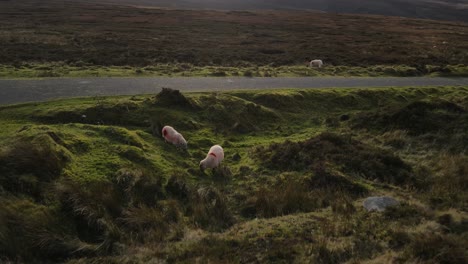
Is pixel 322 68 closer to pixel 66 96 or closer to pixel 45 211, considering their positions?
pixel 66 96

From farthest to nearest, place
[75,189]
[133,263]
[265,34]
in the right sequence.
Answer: [265,34]
[75,189]
[133,263]

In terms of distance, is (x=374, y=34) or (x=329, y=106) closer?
(x=329, y=106)

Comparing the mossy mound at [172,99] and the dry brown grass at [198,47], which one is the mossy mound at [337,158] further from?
the dry brown grass at [198,47]

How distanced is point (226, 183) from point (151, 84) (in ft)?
36.4

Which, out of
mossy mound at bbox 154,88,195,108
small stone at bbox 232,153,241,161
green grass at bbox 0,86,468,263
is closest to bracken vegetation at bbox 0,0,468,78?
mossy mound at bbox 154,88,195,108

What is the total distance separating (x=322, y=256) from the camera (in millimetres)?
7793

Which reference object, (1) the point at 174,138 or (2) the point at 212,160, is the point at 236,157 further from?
(1) the point at 174,138

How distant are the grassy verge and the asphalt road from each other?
5.55 ft

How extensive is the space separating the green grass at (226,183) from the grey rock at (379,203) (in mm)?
348

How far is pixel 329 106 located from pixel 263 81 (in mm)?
5029

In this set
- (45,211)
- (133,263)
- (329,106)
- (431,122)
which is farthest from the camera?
(329,106)

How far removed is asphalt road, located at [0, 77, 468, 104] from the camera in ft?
58.9

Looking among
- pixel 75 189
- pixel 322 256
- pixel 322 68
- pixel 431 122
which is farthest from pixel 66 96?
pixel 322 68

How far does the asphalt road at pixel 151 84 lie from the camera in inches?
707
